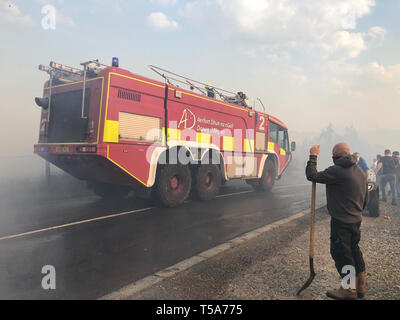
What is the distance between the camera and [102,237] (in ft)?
17.2

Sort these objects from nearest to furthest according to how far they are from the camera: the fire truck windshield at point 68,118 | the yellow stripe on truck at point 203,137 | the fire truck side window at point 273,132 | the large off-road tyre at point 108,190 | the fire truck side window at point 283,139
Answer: the fire truck windshield at point 68,118 → the large off-road tyre at point 108,190 → the yellow stripe on truck at point 203,137 → the fire truck side window at point 273,132 → the fire truck side window at point 283,139

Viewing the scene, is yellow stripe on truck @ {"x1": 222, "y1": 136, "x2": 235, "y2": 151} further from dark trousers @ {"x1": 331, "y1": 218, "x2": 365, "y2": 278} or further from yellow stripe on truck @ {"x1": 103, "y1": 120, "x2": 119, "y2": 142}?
dark trousers @ {"x1": 331, "y1": 218, "x2": 365, "y2": 278}

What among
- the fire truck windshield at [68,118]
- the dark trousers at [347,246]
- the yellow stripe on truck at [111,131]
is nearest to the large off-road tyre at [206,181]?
the yellow stripe on truck at [111,131]

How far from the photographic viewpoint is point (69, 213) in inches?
274

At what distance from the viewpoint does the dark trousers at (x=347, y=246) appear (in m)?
3.17

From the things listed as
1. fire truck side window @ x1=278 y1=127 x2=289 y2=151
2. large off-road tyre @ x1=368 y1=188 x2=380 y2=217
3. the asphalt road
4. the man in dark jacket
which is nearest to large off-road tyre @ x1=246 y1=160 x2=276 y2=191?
fire truck side window @ x1=278 y1=127 x2=289 y2=151

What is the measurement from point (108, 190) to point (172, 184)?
215 centimetres

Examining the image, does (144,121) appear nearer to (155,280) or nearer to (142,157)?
(142,157)

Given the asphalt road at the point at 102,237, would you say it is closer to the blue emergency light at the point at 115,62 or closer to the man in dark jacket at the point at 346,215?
the man in dark jacket at the point at 346,215

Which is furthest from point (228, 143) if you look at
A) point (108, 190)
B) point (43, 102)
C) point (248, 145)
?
point (43, 102)

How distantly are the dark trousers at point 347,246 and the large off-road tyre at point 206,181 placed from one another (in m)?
5.99

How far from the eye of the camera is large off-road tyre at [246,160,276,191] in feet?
39.7

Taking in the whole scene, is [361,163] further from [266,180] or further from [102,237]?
[102,237]
